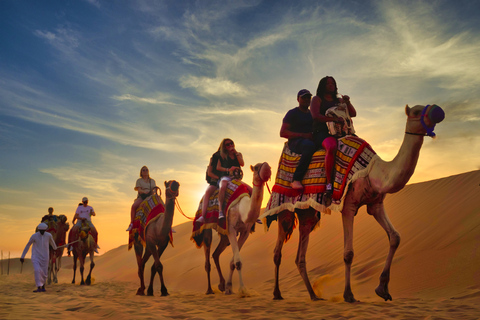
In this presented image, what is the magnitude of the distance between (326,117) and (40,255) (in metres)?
9.99

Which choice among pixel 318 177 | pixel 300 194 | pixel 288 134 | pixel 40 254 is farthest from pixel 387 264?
pixel 40 254

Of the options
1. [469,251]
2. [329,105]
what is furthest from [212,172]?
[469,251]

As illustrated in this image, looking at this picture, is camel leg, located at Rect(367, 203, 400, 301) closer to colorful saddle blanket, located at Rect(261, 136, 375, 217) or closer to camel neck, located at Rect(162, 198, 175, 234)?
colorful saddle blanket, located at Rect(261, 136, 375, 217)

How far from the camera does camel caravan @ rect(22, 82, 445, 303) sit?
7.11 meters

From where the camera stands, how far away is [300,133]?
8.88 meters

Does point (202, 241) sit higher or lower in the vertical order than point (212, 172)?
lower

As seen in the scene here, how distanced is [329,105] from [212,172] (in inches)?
178

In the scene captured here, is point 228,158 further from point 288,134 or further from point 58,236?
point 58,236

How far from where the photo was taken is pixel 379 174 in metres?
7.26

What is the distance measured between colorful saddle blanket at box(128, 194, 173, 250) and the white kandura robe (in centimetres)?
293

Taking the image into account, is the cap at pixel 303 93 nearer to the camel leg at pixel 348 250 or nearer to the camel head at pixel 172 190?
the camel leg at pixel 348 250

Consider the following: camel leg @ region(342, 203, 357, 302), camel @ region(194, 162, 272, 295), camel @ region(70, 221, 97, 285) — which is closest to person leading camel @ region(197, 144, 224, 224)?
camel @ region(194, 162, 272, 295)

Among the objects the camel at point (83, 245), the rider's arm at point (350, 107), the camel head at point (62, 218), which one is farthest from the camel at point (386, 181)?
the camel head at point (62, 218)

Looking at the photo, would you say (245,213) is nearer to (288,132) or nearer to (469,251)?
(288,132)
